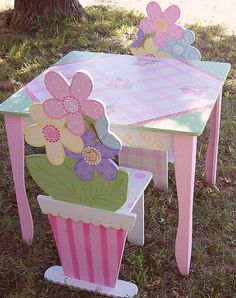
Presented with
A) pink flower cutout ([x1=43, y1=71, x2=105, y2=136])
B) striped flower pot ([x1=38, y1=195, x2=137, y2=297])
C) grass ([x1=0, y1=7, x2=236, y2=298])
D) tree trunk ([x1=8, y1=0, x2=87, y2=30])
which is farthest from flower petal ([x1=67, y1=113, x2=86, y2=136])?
tree trunk ([x1=8, y1=0, x2=87, y2=30])

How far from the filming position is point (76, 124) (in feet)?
5.71

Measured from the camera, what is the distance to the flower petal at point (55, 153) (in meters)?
1.83

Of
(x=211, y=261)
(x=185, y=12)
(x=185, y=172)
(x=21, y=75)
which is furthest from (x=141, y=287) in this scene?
(x=185, y=12)

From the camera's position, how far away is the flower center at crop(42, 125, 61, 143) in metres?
1.80

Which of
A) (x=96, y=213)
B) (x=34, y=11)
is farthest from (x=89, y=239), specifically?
(x=34, y=11)

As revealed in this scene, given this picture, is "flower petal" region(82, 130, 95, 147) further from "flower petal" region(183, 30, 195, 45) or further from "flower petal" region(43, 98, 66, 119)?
"flower petal" region(183, 30, 195, 45)

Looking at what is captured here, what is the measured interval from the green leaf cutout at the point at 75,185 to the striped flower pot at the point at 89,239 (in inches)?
1.5

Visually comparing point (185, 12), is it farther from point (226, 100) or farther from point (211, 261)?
point (211, 261)

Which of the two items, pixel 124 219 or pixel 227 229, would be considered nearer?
pixel 124 219

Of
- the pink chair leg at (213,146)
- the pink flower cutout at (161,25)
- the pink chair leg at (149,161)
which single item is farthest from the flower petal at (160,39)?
the pink chair leg at (149,161)

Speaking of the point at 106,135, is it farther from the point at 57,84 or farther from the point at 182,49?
the point at 182,49

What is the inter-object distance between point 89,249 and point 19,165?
0.49 m

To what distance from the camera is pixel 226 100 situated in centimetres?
375

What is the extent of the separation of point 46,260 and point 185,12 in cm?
383
